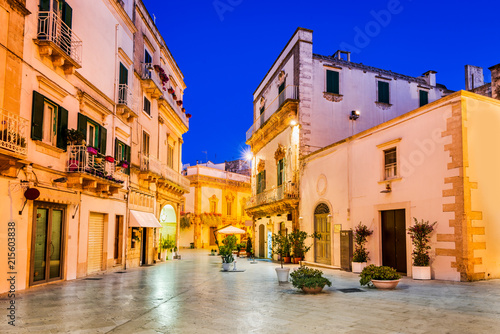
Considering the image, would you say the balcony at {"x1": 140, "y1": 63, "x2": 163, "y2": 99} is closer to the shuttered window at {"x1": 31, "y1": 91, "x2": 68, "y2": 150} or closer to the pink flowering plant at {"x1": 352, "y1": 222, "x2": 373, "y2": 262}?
the shuttered window at {"x1": 31, "y1": 91, "x2": 68, "y2": 150}

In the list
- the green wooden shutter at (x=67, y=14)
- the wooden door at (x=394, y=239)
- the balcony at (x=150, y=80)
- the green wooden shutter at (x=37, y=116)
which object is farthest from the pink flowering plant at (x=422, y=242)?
the balcony at (x=150, y=80)

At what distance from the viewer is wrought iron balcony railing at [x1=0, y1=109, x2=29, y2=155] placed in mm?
9875

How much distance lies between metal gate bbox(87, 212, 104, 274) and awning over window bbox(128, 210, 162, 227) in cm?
234

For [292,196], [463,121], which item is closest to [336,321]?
[463,121]

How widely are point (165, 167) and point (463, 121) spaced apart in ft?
54.0

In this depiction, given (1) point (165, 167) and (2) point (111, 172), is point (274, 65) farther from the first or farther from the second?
(2) point (111, 172)

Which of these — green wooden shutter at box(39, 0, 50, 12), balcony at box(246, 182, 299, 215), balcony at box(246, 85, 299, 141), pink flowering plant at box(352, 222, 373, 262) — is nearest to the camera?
green wooden shutter at box(39, 0, 50, 12)

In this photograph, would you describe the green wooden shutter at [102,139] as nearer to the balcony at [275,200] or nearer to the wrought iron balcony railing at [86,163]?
the wrought iron balcony railing at [86,163]

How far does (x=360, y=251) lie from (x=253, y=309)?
30.3 feet

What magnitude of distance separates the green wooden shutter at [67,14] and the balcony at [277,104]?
1283 cm

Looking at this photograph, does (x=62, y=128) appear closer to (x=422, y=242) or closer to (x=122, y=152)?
(x=122, y=152)

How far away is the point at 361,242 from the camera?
55.3ft

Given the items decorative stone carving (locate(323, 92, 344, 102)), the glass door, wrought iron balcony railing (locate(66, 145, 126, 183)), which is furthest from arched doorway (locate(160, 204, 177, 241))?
the glass door

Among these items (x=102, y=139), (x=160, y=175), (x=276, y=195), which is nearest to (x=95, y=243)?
(x=102, y=139)
